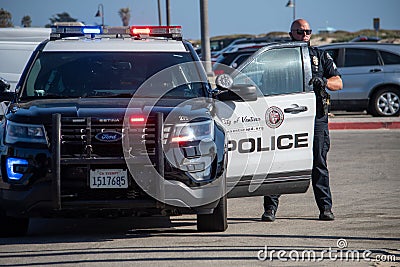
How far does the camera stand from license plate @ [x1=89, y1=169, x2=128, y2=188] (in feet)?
23.7

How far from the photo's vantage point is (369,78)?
19.7 m

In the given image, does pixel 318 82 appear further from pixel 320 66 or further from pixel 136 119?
pixel 136 119

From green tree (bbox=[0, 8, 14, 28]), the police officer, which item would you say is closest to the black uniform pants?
the police officer

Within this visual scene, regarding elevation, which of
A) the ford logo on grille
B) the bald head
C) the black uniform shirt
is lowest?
the ford logo on grille

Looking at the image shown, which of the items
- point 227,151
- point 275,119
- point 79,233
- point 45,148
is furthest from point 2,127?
point 275,119

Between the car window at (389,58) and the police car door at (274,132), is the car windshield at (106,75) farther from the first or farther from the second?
the car window at (389,58)

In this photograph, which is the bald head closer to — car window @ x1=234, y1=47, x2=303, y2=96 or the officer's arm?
car window @ x1=234, y1=47, x2=303, y2=96

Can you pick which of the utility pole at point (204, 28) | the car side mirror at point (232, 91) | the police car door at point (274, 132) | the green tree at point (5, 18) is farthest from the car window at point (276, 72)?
the green tree at point (5, 18)

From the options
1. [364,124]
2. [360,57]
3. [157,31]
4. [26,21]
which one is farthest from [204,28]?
[26,21]

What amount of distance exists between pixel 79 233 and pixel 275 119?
2152 mm

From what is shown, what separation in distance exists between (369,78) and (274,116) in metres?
11.8

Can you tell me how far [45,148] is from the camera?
A: 23.9 ft

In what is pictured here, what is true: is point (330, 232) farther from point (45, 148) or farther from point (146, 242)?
point (45, 148)

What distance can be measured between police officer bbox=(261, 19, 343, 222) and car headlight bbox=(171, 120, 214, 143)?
1.54 m
